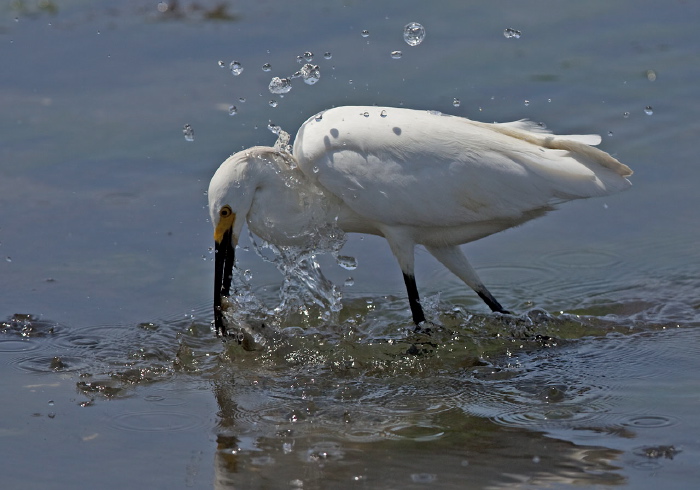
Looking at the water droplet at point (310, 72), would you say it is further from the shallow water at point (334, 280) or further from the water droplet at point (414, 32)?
the shallow water at point (334, 280)

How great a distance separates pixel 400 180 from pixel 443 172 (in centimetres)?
28

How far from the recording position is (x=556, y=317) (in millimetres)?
7273

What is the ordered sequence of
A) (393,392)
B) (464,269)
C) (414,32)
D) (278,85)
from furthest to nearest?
(414,32) → (278,85) → (464,269) → (393,392)

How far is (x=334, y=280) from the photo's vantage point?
8094 mm

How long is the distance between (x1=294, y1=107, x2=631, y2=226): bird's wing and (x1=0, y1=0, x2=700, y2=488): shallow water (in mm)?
895

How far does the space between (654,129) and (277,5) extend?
5.22 metres

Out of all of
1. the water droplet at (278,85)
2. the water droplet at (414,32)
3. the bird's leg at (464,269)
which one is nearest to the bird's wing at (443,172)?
the bird's leg at (464,269)

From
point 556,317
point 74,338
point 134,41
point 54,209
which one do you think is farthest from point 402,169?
point 134,41

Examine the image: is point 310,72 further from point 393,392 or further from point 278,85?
point 393,392

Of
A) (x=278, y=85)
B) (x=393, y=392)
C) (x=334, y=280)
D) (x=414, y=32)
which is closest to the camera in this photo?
(x=393, y=392)

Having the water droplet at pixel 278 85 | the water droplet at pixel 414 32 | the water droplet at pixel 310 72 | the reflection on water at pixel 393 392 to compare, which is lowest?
the reflection on water at pixel 393 392

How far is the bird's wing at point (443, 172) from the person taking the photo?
21.7 feet

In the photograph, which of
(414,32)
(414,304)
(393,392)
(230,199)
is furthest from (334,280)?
(393,392)

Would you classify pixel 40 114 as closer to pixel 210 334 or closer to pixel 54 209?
pixel 54 209
